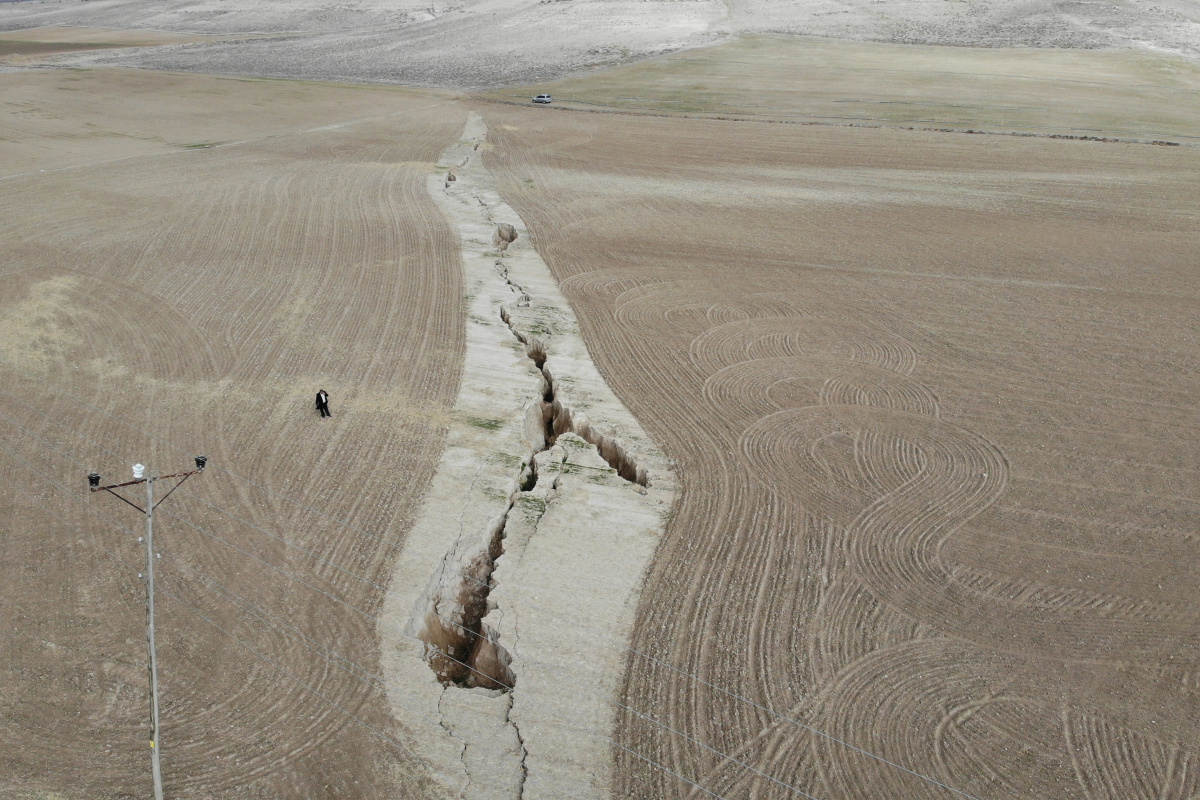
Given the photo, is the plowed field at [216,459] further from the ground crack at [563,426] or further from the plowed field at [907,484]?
the plowed field at [907,484]

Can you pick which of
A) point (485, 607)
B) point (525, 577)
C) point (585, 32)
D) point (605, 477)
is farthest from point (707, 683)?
point (585, 32)

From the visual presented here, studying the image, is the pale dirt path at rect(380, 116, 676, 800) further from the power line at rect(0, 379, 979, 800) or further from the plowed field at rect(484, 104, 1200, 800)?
the plowed field at rect(484, 104, 1200, 800)

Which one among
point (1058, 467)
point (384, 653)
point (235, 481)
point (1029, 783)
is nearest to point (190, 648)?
point (384, 653)

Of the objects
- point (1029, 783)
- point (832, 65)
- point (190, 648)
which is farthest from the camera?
point (832, 65)

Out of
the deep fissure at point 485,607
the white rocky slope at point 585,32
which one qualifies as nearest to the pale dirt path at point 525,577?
the deep fissure at point 485,607

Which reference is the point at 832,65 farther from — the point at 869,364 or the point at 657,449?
the point at 657,449

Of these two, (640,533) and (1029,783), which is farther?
(640,533)

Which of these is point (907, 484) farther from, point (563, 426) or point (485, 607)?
point (485, 607)
